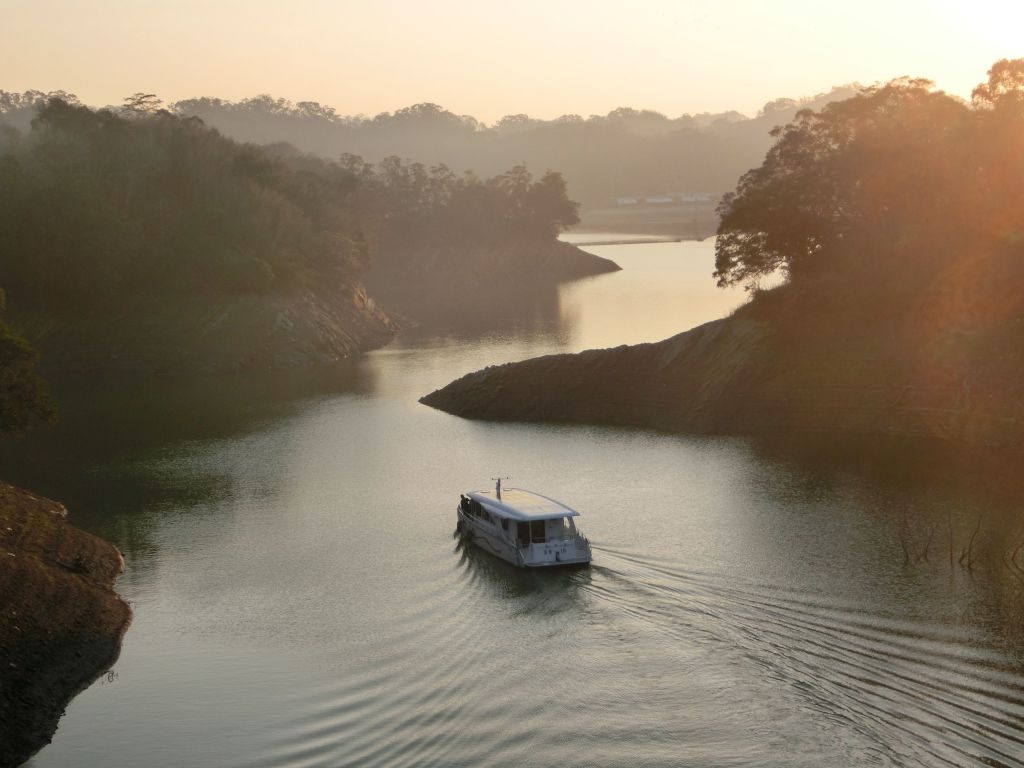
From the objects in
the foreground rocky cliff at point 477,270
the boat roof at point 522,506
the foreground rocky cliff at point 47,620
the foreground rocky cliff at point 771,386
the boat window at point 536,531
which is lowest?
the foreground rocky cliff at point 47,620

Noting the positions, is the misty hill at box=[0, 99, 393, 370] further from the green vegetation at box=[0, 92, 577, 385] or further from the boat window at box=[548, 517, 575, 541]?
the boat window at box=[548, 517, 575, 541]

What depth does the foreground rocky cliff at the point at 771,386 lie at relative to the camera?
52875 mm

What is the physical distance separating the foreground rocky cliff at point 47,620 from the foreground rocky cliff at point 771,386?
1151 inches

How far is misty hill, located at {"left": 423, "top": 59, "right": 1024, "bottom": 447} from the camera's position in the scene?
54.8 metres

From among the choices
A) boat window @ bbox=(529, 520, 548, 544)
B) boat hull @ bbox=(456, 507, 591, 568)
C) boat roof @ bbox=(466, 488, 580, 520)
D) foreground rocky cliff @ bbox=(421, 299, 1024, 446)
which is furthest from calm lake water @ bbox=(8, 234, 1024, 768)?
foreground rocky cliff @ bbox=(421, 299, 1024, 446)

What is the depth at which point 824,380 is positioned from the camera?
5791 centimetres

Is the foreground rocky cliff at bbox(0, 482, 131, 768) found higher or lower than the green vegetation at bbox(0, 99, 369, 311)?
lower

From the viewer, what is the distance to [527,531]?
37594 millimetres

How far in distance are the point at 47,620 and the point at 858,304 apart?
43420 millimetres

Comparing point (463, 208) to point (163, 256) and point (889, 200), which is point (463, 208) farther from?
point (889, 200)

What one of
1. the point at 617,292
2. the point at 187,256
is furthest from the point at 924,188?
the point at 617,292

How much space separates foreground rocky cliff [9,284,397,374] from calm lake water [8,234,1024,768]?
94.8 feet

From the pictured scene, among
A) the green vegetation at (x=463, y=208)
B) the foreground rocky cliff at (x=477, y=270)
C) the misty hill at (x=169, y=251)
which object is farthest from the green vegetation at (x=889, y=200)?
the green vegetation at (x=463, y=208)

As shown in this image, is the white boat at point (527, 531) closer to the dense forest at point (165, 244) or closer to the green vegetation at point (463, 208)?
the dense forest at point (165, 244)
